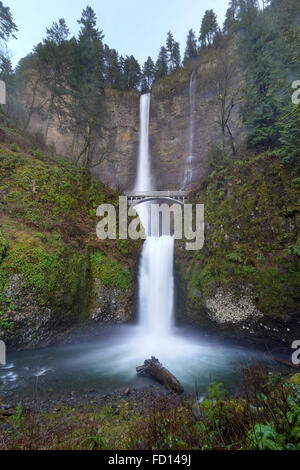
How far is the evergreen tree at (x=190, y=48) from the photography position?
37.9 meters

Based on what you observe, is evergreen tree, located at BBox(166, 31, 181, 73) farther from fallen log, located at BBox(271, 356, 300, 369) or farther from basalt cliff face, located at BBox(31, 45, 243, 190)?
fallen log, located at BBox(271, 356, 300, 369)

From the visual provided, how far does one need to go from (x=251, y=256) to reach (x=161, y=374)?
643cm

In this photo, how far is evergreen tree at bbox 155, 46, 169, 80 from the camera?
124 ft

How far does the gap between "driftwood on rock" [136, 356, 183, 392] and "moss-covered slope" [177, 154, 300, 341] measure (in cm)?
431

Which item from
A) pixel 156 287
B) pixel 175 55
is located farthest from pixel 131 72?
pixel 156 287

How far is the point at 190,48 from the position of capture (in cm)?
3872

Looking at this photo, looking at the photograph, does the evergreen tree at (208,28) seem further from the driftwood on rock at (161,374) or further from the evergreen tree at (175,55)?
the driftwood on rock at (161,374)

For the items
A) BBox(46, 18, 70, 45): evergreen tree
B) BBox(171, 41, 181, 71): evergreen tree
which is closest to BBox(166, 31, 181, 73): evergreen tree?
BBox(171, 41, 181, 71): evergreen tree

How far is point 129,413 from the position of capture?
4930mm

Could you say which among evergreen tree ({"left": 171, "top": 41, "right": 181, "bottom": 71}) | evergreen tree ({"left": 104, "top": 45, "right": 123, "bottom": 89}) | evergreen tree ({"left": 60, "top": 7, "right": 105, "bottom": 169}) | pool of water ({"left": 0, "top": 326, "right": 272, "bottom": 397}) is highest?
evergreen tree ({"left": 171, "top": 41, "right": 181, "bottom": 71})

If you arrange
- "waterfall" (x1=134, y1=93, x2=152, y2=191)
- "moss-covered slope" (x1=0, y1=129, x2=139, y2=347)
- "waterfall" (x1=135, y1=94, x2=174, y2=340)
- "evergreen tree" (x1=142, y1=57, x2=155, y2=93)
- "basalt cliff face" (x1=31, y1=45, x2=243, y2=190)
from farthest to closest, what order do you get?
1. "evergreen tree" (x1=142, y1=57, x2=155, y2=93)
2. "waterfall" (x1=134, y1=93, x2=152, y2=191)
3. "basalt cliff face" (x1=31, y1=45, x2=243, y2=190)
4. "waterfall" (x1=135, y1=94, x2=174, y2=340)
5. "moss-covered slope" (x1=0, y1=129, x2=139, y2=347)

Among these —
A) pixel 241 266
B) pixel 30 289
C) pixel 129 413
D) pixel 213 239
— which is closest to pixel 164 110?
pixel 213 239

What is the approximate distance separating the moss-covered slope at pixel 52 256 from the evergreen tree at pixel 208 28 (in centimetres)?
4176

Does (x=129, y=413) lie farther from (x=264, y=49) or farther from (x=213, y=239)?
(x=264, y=49)
